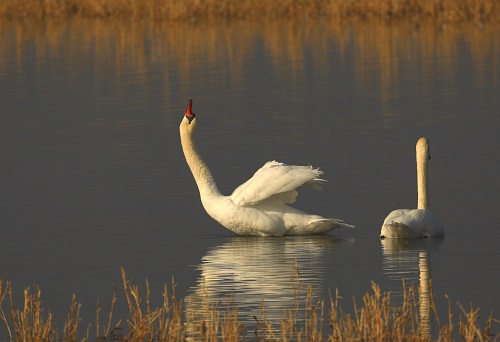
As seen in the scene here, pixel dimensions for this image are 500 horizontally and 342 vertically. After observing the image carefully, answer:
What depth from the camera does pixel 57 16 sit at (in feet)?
135

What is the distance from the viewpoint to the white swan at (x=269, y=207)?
13062 millimetres

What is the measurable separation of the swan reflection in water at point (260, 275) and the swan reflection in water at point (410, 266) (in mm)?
517

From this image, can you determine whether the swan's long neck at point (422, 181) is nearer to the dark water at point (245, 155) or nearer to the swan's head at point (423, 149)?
the swan's head at point (423, 149)

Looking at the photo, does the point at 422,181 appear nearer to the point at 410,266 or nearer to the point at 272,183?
the point at 272,183

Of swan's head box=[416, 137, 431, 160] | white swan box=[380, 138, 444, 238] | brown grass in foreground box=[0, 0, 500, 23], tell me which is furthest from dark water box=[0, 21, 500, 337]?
brown grass in foreground box=[0, 0, 500, 23]

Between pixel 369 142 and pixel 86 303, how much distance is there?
7.73 metres

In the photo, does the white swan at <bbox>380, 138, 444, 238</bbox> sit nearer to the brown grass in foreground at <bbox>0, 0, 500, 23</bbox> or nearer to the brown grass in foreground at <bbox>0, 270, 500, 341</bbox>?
the brown grass in foreground at <bbox>0, 270, 500, 341</bbox>

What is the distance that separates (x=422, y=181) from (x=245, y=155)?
4.27 meters

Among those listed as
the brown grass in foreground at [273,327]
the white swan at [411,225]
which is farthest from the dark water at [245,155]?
the brown grass in foreground at [273,327]

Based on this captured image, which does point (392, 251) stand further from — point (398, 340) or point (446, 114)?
point (446, 114)

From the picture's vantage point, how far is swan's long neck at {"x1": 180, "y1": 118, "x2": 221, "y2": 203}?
44.3 feet

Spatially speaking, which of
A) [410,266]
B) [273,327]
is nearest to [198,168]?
[410,266]

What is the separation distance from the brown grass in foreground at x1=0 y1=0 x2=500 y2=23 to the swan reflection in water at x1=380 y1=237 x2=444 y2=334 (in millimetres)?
21152

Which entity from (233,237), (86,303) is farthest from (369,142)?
(86,303)
